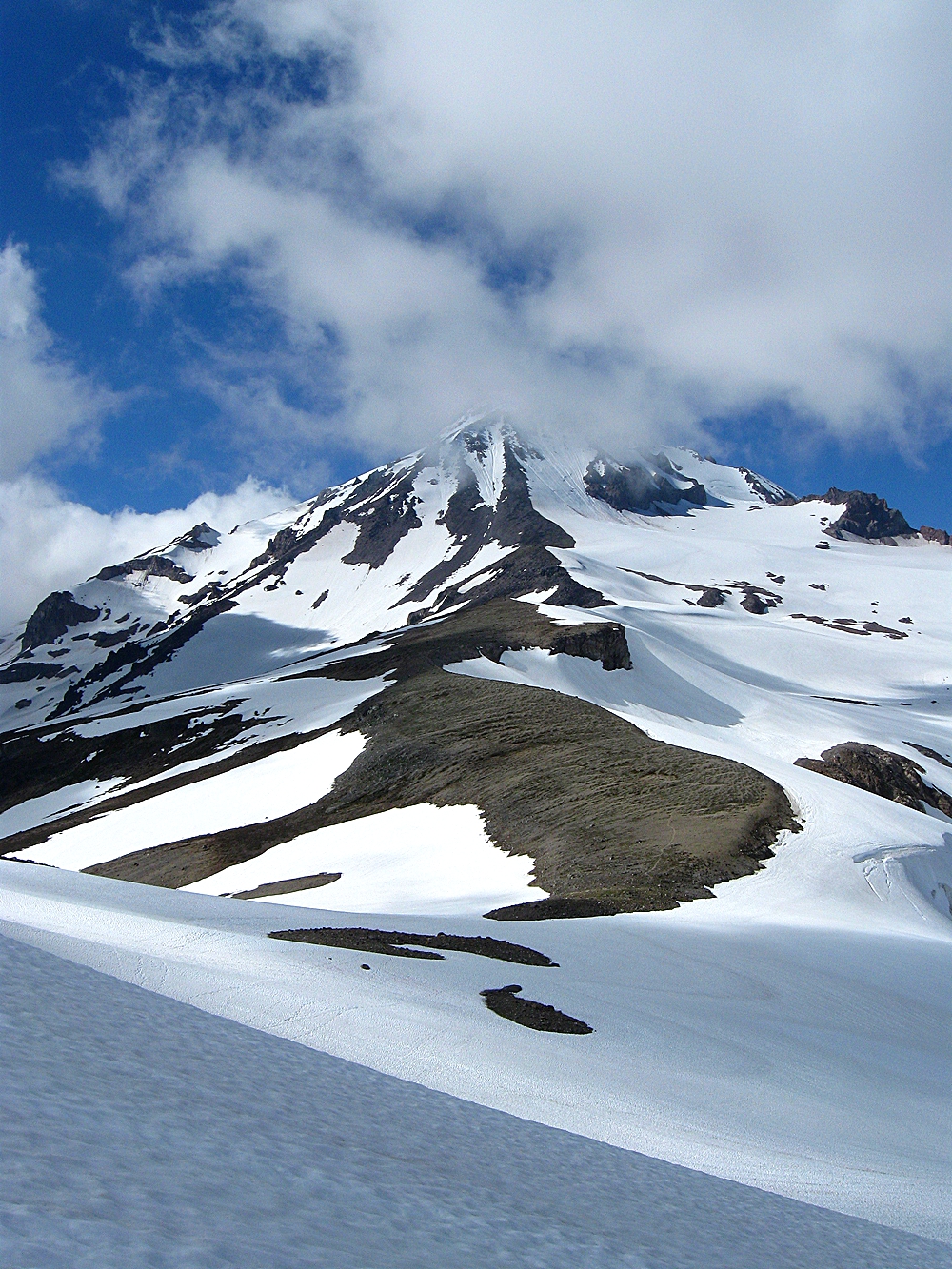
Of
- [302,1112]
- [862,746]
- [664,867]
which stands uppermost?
[862,746]

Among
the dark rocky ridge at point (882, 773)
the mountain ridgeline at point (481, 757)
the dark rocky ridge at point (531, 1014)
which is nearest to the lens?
the dark rocky ridge at point (531, 1014)

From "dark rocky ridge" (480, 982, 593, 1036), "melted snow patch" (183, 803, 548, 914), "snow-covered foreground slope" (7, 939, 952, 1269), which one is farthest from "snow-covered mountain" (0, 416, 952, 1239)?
"snow-covered foreground slope" (7, 939, 952, 1269)

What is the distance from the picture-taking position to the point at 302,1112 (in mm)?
4859

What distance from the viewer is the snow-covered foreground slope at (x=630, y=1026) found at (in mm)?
7848

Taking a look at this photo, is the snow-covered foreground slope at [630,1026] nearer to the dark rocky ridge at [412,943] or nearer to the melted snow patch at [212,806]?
the dark rocky ridge at [412,943]

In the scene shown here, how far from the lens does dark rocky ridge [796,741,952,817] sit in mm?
54000

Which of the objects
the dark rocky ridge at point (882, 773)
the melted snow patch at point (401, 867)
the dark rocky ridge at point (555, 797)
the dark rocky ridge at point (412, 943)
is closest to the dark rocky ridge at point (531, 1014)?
the dark rocky ridge at point (412, 943)

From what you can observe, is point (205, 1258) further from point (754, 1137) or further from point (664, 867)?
point (664, 867)

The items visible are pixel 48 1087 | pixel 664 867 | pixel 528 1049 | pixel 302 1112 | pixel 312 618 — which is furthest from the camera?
pixel 312 618

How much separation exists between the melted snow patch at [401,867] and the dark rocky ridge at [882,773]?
30.8 meters

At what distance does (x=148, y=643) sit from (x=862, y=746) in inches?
5351

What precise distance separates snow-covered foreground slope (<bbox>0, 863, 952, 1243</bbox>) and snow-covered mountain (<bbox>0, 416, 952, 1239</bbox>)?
0.07 metres

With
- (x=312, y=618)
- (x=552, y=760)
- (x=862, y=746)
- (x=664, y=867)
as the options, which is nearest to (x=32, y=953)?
(x=664, y=867)

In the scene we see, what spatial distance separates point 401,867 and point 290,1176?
86.9ft
